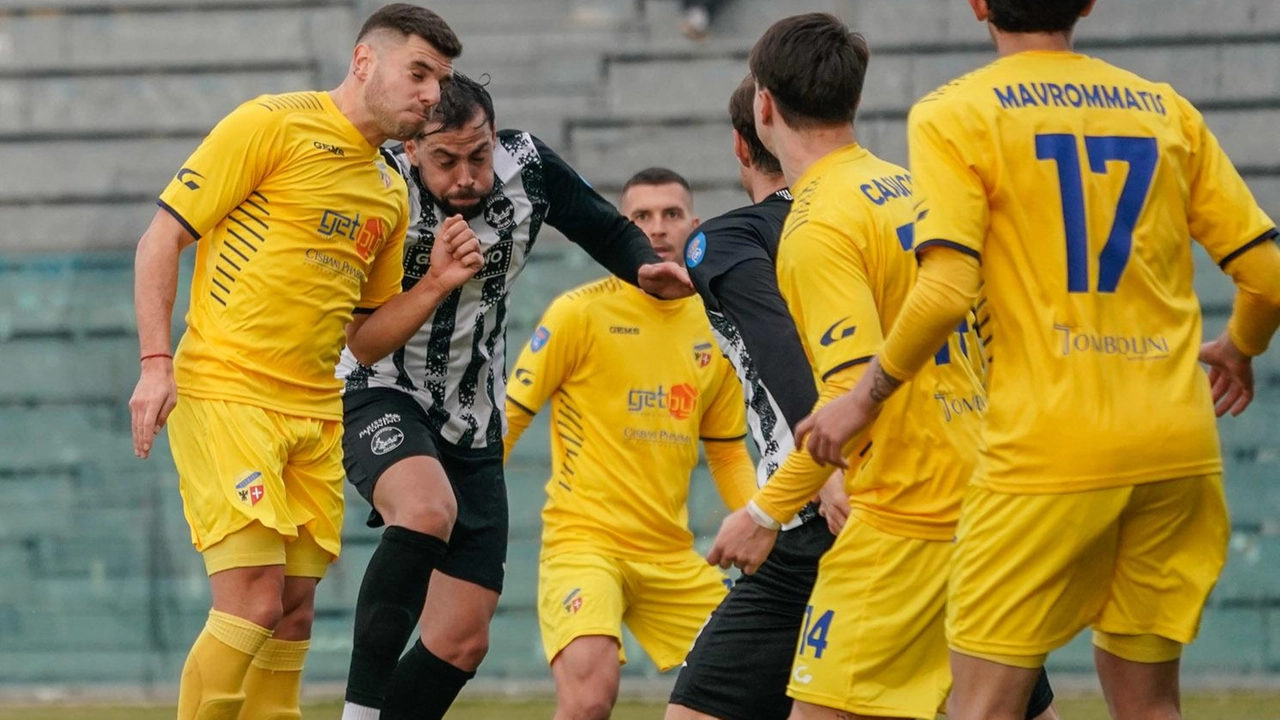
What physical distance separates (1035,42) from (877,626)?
4.38ft

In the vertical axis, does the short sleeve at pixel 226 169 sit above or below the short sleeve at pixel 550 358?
above

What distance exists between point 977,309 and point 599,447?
2.94 m

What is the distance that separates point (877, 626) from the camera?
3.82 meters

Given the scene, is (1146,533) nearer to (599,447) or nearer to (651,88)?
(599,447)

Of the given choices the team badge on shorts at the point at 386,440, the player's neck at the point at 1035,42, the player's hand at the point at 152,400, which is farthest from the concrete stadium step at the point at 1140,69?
the player's neck at the point at 1035,42

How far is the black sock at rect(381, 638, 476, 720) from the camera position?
549 centimetres

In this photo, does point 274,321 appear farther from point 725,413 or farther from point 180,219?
point 725,413

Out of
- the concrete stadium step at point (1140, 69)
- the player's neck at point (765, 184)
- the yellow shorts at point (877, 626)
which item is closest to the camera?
the yellow shorts at point (877, 626)

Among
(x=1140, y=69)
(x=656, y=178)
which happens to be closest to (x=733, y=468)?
(x=656, y=178)

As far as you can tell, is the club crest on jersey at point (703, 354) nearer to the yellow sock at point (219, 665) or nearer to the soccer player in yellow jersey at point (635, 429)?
the soccer player in yellow jersey at point (635, 429)

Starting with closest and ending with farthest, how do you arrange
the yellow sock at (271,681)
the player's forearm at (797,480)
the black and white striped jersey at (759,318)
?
the player's forearm at (797,480), the black and white striped jersey at (759,318), the yellow sock at (271,681)

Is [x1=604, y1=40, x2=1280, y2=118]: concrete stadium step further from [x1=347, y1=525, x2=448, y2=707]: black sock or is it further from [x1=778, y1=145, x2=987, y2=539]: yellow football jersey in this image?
[x1=778, y1=145, x2=987, y2=539]: yellow football jersey

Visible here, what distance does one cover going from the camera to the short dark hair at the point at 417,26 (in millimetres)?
4801

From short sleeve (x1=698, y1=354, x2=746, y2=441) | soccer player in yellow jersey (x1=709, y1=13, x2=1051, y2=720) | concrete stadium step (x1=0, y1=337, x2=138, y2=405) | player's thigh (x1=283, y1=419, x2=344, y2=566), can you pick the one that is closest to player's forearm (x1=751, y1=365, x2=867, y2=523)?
soccer player in yellow jersey (x1=709, y1=13, x2=1051, y2=720)
